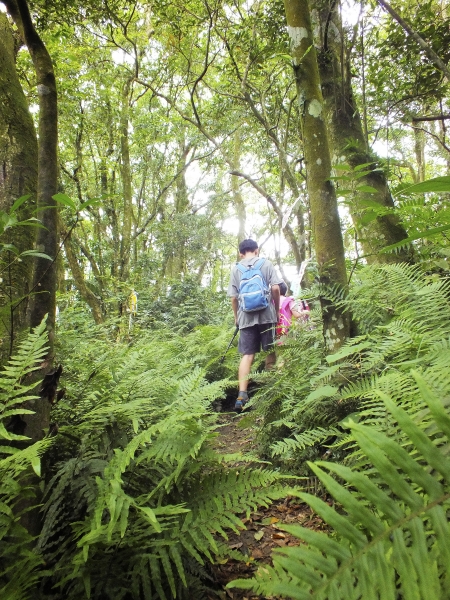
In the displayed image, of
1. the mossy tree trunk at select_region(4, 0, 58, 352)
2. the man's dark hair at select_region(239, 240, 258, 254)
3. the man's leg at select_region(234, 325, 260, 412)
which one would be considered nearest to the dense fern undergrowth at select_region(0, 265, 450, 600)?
the mossy tree trunk at select_region(4, 0, 58, 352)


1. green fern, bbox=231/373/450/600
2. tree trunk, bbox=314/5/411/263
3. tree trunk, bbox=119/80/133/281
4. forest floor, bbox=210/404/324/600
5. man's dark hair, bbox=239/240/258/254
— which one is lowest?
forest floor, bbox=210/404/324/600

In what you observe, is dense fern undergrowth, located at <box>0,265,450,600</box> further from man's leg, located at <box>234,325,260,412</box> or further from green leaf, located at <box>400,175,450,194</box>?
man's leg, located at <box>234,325,260,412</box>

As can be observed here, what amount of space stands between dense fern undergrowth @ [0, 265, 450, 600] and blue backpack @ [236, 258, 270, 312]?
1.20m

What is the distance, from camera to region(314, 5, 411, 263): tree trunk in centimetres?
387

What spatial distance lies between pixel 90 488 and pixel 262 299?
9.74 feet

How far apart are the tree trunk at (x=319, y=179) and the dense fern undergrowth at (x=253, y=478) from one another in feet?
0.56

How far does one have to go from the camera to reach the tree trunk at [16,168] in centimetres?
191

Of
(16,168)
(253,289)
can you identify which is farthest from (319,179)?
(16,168)

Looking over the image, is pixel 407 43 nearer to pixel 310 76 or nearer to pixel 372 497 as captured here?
pixel 310 76

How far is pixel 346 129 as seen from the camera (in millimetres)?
4180

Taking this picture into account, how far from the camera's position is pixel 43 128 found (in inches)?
75.7

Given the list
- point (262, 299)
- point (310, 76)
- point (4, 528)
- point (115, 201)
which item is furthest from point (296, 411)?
point (115, 201)

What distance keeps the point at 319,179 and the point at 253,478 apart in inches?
81.5

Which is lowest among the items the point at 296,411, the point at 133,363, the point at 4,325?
the point at 296,411
